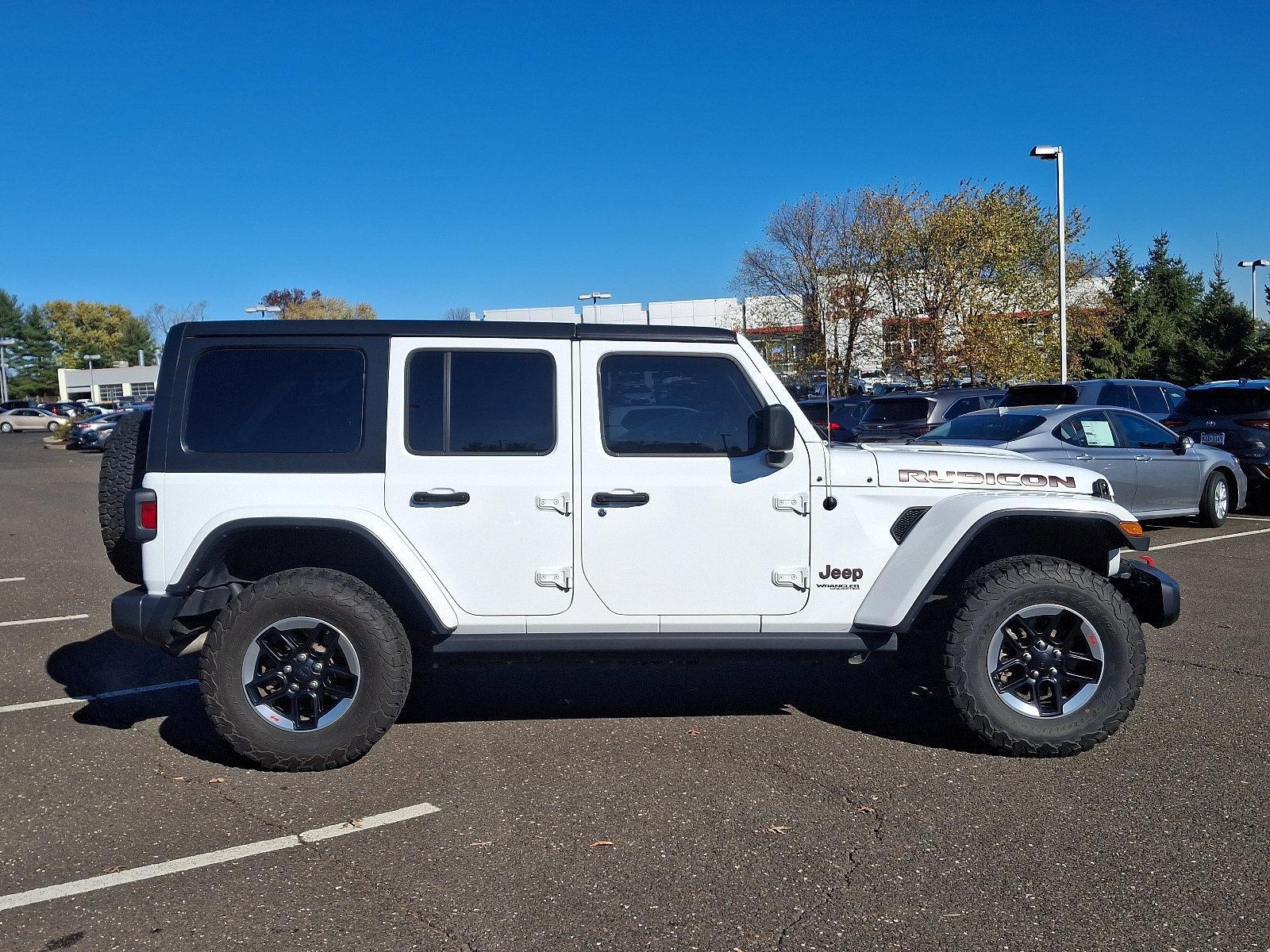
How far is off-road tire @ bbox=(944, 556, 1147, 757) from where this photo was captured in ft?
15.9

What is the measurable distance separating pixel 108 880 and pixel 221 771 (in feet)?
3.71

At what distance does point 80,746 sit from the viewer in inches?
210

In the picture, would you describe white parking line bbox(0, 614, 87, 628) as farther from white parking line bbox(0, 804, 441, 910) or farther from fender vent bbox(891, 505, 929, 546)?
fender vent bbox(891, 505, 929, 546)

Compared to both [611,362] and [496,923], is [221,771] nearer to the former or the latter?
[496,923]

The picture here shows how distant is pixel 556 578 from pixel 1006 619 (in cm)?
200

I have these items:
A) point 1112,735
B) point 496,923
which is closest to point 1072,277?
point 1112,735

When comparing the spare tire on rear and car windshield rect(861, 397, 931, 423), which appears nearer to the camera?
the spare tire on rear

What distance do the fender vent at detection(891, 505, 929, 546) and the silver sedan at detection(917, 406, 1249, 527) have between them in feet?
21.5

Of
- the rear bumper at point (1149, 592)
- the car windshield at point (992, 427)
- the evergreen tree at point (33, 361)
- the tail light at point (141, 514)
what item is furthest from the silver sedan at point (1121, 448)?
the evergreen tree at point (33, 361)

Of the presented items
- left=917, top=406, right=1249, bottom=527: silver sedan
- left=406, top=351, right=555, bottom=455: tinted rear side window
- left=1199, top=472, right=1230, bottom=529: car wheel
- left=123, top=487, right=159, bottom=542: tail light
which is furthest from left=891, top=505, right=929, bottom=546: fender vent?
left=1199, top=472, right=1230, bottom=529: car wheel

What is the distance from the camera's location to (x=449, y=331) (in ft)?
16.4

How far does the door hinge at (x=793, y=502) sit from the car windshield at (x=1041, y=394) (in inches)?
457

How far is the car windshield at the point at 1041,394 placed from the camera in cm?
1560

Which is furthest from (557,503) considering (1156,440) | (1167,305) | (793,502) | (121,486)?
(1167,305)
